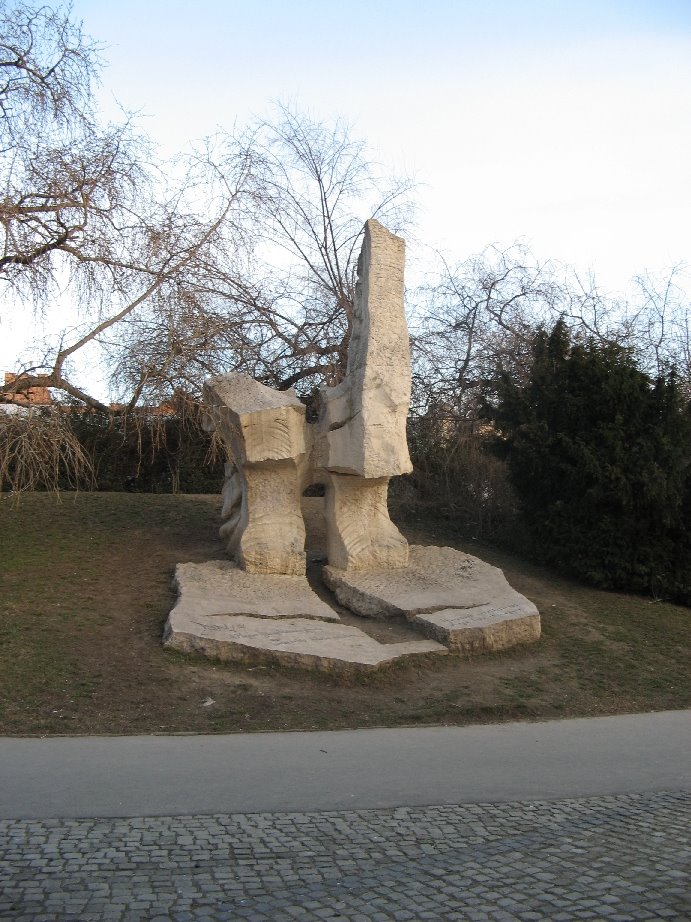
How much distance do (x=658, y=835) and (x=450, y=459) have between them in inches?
537

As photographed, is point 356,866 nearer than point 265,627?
Yes

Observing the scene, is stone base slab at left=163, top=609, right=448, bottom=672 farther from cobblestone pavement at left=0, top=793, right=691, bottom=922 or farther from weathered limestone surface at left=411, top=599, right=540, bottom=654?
cobblestone pavement at left=0, top=793, right=691, bottom=922

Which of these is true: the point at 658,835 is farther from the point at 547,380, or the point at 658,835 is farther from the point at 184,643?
the point at 547,380

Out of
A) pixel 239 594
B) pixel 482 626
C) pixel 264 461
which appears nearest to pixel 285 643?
pixel 239 594

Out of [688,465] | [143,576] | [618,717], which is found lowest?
[618,717]

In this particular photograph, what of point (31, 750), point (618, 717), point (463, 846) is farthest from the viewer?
point (618, 717)

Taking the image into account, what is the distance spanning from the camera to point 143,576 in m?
12.2

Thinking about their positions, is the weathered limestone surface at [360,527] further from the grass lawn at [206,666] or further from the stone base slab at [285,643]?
the stone base slab at [285,643]

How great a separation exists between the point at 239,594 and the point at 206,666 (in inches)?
70.3

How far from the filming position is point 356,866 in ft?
15.5

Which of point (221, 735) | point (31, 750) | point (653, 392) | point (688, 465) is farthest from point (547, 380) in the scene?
point (31, 750)

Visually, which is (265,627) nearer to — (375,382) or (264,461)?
(264,461)

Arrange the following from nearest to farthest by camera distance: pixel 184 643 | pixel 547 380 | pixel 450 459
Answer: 1. pixel 184 643
2. pixel 547 380
3. pixel 450 459

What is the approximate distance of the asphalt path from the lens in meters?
5.69
